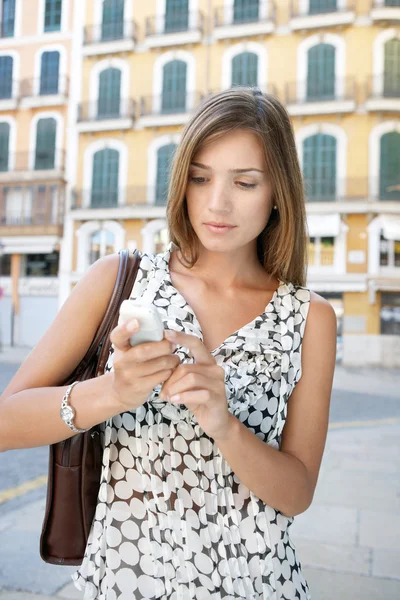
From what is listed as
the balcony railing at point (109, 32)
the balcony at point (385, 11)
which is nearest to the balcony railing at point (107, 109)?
the balcony railing at point (109, 32)

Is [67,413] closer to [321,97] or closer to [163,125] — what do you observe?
[321,97]

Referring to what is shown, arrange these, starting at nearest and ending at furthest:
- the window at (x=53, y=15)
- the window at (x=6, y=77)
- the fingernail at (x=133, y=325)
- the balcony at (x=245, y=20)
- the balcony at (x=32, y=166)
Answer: the fingernail at (x=133, y=325) → the balcony at (x=245, y=20) → the balcony at (x=32, y=166) → the window at (x=53, y=15) → the window at (x=6, y=77)

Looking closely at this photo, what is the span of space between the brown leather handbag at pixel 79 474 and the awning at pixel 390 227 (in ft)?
51.4

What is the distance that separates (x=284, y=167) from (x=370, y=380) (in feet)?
38.6

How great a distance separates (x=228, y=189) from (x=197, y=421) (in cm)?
41

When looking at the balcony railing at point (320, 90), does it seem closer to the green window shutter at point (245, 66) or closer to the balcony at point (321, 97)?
the balcony at point (321, 97)

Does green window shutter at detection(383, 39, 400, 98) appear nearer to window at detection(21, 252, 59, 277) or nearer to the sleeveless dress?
window at detection(21, 252, 59, 277)

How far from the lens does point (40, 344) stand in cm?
94

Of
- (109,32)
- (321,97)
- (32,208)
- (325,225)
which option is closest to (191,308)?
(325,225)

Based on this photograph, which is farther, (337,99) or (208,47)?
(208,47)

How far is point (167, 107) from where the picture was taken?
18.1m

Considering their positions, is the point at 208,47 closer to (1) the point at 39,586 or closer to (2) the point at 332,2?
(2) the point at 332,2

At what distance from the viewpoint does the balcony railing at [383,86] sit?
16219mm

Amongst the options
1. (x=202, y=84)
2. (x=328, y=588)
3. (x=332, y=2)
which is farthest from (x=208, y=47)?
(x=328, y=588)
